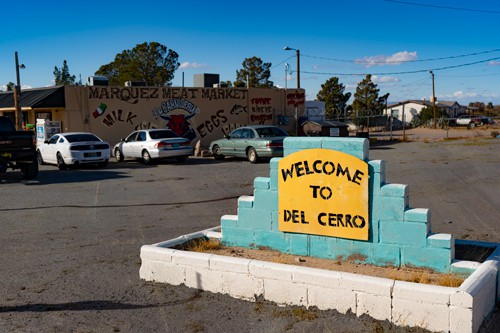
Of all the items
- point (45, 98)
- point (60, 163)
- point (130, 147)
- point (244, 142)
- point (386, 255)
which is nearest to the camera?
point (386, 255)

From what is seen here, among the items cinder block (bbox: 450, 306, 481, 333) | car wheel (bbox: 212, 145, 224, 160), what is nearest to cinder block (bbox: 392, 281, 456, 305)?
cinder block (bbox: 450, 306, 481, 333)

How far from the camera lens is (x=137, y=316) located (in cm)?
549

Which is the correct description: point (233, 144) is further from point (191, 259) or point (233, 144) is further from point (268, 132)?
point (191, 259)

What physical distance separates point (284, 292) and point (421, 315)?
137cm

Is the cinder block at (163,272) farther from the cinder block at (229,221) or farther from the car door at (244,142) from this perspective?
the car door at (244,142)

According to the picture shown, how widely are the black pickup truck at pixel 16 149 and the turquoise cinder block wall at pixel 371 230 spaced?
38.0ft

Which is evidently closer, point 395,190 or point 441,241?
point 441,241

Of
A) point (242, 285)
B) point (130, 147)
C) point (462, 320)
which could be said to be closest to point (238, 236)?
point (242, 285)

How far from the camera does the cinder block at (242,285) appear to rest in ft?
19.0

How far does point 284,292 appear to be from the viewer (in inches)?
222

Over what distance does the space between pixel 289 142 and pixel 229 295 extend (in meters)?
1.95

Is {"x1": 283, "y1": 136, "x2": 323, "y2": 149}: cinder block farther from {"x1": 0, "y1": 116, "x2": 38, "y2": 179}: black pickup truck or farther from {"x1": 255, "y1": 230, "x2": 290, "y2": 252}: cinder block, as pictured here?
{"x1": 0, "y1": 116, "x2": 38, "y2": 179}: black pickup truck

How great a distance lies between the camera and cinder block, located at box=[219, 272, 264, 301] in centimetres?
580

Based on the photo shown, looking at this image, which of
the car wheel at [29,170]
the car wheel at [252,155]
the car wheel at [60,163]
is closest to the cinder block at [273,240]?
the car wheel at [29,170]
